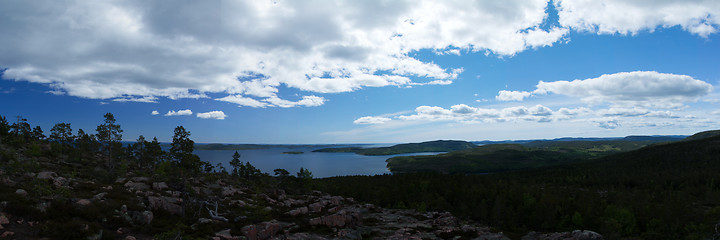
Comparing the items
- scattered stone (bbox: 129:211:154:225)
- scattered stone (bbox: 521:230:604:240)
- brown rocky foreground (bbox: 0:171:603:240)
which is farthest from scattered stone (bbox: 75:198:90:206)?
scattered stone (bbox: 521:230:604:240)

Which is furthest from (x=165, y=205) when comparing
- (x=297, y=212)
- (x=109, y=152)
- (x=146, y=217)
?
(x=109, y=152)

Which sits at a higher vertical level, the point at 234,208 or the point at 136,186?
the point at 136,186

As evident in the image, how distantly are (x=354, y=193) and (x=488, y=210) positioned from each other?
216ft

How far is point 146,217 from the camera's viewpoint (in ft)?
146

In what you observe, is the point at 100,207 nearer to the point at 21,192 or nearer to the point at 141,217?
the point at 141,217

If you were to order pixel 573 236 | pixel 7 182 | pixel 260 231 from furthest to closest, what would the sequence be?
pixel 573 236, pixel 260 231, pixel 7 182

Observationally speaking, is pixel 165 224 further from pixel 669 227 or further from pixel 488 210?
pixel 669 227

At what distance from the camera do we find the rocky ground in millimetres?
34281

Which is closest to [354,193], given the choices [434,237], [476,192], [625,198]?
[476,192]

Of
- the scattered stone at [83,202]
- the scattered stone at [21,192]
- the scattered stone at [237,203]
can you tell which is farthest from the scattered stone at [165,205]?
the scattered stone at [237,203]

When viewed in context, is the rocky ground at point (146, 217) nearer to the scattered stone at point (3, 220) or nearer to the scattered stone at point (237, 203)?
the scattered stone at point (3, 220)

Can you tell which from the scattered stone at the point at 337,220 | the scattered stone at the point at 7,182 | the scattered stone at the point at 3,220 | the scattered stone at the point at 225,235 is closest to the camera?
the scattered stone at the point at 3,220

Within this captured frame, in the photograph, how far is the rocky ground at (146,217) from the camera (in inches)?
1350

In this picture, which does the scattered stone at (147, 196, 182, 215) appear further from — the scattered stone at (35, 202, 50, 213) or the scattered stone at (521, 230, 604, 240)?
the scattered stone at (521, 230, 604, 240)
